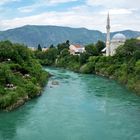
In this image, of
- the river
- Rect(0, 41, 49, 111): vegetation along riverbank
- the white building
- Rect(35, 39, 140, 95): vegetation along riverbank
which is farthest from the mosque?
the river

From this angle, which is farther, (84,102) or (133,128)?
(84,102)

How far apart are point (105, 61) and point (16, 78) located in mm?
26167

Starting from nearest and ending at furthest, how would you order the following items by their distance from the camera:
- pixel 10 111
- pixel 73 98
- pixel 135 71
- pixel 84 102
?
pixel 10 111 → pixel 84 102 → pixel 73 98 → pixel 135 71

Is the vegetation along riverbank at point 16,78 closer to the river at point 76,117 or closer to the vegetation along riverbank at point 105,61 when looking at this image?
the river at point 76,117

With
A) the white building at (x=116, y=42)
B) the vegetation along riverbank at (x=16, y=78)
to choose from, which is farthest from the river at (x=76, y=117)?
the white building at (x=116, y=42)

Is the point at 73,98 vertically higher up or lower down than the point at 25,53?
lower down

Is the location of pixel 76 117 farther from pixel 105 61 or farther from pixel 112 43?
pixel 112 43

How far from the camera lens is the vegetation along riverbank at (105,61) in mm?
41147

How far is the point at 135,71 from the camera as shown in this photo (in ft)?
130

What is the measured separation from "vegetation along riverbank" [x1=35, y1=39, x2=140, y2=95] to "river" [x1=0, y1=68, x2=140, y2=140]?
5244mm

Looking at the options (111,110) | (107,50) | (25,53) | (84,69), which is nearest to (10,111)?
(111,110)

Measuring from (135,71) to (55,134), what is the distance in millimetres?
21577

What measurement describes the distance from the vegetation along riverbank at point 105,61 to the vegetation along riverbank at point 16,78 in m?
9.64

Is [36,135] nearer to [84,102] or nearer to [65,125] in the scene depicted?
[65,125]
